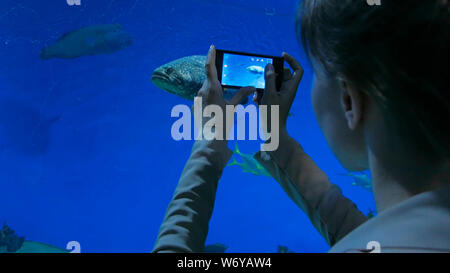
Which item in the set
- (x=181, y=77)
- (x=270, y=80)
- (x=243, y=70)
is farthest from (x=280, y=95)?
(x=181, y=77)

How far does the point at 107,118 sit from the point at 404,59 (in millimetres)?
2439

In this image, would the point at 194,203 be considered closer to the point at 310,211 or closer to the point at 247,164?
the point at 310,211

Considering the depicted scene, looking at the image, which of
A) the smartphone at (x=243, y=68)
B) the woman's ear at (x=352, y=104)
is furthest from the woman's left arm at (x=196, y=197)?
the woman's ear at (x=352, y=104)

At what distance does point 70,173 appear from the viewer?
232 cm

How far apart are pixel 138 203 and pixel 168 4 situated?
1.62m

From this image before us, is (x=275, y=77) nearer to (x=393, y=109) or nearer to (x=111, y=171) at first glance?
(x=393, y=109)

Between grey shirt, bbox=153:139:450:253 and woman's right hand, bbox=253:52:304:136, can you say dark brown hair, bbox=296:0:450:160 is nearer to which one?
grey shirt, bbox=153:139:450:253

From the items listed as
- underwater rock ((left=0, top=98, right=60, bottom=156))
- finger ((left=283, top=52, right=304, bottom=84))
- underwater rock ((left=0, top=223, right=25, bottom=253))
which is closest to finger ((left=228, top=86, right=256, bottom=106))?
finger ((left=283, top=52, right=304, bottom=84))

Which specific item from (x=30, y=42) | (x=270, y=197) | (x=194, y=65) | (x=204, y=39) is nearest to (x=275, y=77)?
(x=194, y=65)

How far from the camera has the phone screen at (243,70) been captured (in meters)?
1.06

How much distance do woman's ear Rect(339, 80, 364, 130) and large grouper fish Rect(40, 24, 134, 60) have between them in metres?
2.12

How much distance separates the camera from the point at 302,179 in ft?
3.07

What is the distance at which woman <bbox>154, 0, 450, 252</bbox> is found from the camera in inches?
17.2

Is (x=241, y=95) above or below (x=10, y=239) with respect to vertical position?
above
